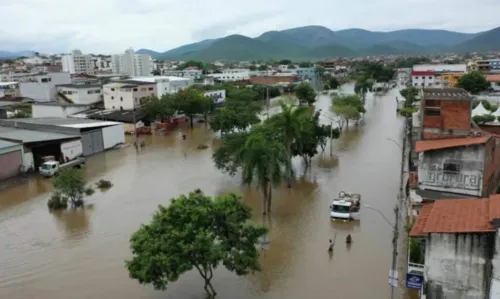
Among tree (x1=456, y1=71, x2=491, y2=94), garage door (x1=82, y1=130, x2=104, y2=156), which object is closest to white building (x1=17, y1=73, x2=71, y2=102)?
garage door (x1=82, y1=130, x2=104, y2=156)

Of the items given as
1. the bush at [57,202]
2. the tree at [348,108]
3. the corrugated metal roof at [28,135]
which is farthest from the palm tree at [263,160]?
the tree at [348,108]

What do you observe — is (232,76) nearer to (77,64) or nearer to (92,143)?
(92,143)

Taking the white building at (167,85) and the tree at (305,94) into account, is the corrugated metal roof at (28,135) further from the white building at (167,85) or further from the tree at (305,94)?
the tree at (305,94)

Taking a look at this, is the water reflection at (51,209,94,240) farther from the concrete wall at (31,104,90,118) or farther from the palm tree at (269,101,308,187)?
the concrete wall at (31,104,90,118)

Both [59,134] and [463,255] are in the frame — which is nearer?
[463,255]

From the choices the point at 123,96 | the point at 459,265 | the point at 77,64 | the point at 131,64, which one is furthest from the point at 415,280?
the point at 77,64

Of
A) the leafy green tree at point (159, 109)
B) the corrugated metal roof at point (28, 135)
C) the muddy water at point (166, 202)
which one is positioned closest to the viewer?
the muddy water at point (166, 202)

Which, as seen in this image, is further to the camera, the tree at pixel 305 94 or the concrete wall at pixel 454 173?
the tree at pixel 305 94
